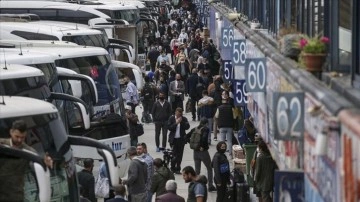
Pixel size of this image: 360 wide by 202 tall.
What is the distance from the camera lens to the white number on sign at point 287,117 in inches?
517

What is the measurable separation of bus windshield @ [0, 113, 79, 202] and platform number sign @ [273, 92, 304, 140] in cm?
356

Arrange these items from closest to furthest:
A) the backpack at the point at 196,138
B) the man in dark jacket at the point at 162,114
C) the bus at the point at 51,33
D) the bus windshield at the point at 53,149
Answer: the bus windshield at the point at 53,149, the backpack at the point at 196,138, the man in dark jacket at the point at 162,114, the bus at the point at 51,33

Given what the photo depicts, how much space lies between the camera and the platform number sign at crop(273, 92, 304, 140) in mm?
13086

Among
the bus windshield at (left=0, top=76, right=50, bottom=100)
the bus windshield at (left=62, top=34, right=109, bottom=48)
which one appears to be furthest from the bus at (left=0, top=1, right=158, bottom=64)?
the bus windshield at (left=0, top=76, right=50, bottom=100)

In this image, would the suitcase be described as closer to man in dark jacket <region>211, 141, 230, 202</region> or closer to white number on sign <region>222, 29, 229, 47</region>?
man in dark jacket <region>211, 141, 230, 202</region>

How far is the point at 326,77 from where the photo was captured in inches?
552

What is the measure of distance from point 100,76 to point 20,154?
1538 centimetres

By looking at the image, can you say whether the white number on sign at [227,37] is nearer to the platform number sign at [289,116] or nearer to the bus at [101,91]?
the bus at [101,91]

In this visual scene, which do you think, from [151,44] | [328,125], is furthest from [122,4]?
[328,125]

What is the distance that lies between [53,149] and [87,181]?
4.70m

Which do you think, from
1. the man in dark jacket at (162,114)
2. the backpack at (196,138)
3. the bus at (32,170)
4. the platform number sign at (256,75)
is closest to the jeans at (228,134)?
the man in dark jacket at (162,114)

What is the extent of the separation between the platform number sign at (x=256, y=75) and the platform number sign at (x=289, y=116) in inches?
171

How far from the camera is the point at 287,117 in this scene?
43.2ft

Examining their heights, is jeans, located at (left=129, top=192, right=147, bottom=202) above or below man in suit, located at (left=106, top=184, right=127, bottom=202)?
below
